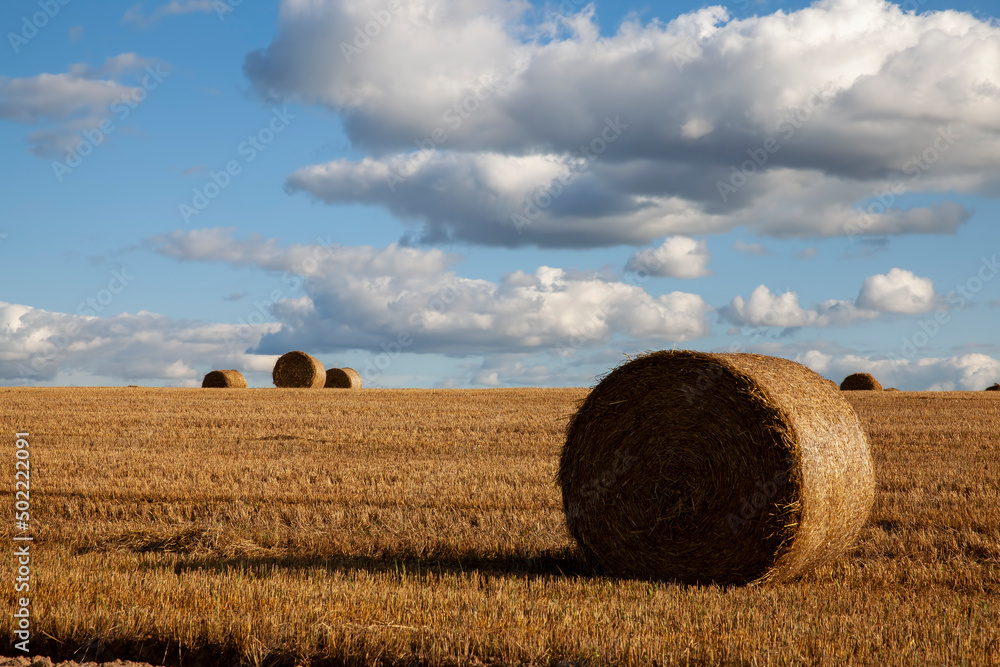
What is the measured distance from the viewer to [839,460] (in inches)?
285

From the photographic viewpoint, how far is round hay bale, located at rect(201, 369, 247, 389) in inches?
1409

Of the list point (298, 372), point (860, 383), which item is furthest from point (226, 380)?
point (860, 383)

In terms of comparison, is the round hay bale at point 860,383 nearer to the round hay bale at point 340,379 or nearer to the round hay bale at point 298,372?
the round hay bale at point 340,379

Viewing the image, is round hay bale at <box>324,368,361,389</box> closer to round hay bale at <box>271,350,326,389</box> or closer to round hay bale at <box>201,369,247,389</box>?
round hay bale at <box>271,350,326,389</box>

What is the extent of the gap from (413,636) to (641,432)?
11.3 ft

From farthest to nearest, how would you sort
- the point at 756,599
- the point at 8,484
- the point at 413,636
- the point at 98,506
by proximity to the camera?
the point at 8,484 < the point at 98,506 < the point at 756,599 < the point at 413,636

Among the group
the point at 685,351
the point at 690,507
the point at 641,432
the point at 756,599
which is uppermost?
the point at 685,351

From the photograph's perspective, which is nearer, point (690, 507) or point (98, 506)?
point (690, 507)

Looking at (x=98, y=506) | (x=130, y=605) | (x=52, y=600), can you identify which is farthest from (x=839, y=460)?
(x=98, y=506)

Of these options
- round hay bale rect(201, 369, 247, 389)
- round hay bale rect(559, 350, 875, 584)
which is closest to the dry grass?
round hay bale rect(559, 350, 875, 584)

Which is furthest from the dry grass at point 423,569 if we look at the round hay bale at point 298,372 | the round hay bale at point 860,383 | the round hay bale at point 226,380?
the round hay bale at point 860,383

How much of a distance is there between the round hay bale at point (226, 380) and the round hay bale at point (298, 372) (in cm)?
192

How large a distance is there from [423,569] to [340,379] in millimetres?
30638

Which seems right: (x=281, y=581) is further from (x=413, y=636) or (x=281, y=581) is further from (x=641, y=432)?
(x=641, y=432)
